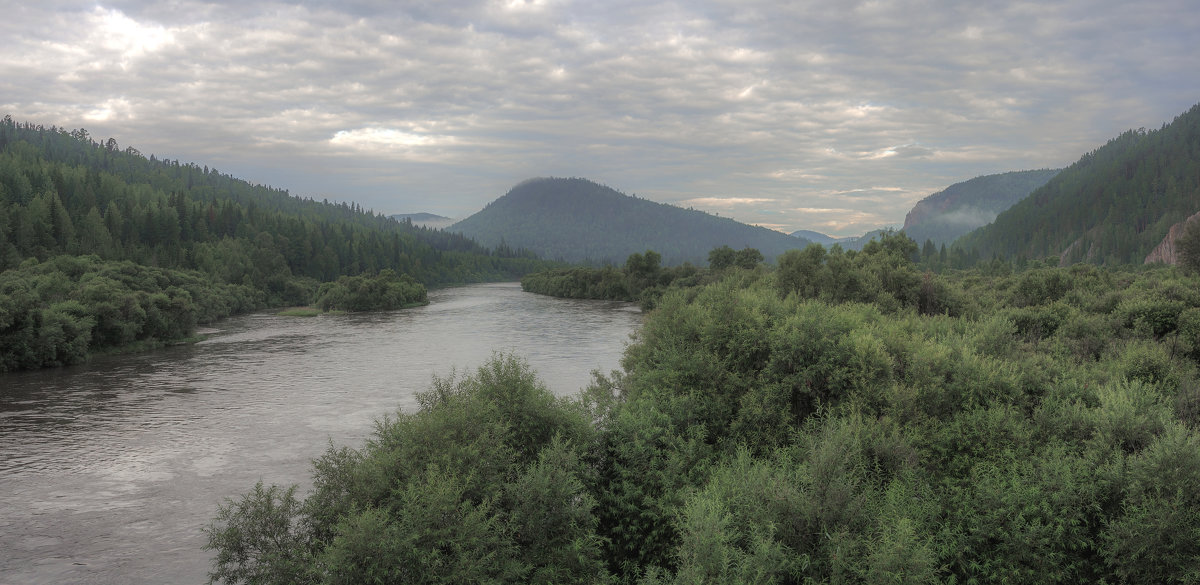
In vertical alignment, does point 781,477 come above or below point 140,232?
below

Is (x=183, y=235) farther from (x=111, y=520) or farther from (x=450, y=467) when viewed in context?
(x=450, y=467)

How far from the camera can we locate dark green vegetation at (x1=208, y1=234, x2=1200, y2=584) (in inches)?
585

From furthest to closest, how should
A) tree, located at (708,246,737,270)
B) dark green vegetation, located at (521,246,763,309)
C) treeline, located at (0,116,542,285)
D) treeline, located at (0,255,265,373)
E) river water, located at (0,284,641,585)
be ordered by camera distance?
tree, located at (708,246,737,270) → dark green vegetation, located at (521,246,763,309) → treeline, located at (0,116,542,285) → treeline, located at (0,255,265,373) → river water, located at (0,284,641,585)

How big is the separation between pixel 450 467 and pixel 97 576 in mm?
14782

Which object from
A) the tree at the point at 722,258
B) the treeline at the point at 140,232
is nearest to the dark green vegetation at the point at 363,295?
the treeline at the point at 140,232

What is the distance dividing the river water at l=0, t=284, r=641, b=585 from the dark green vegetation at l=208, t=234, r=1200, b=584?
8.67 m

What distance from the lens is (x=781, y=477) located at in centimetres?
1672

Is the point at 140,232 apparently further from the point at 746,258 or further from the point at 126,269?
the point at 746,258

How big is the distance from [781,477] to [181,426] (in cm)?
4037

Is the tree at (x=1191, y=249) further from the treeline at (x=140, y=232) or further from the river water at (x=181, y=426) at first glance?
the treeline at (x=140, y=232)

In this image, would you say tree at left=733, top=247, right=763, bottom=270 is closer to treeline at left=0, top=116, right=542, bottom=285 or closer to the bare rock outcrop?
treeline at left=0, top=116, right=542, bottom=285

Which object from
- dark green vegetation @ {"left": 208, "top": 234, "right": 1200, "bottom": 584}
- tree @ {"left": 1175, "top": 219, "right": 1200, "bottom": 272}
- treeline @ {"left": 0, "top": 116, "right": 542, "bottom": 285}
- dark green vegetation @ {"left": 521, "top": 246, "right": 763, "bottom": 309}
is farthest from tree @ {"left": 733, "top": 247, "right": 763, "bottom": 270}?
dark green vegetation @ {"left": 208, "top": 234, "right": 1200, "bottom": 584}

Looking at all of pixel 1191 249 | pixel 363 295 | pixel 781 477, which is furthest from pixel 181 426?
pixel 1191 249

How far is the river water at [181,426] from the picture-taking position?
24.0 meters
